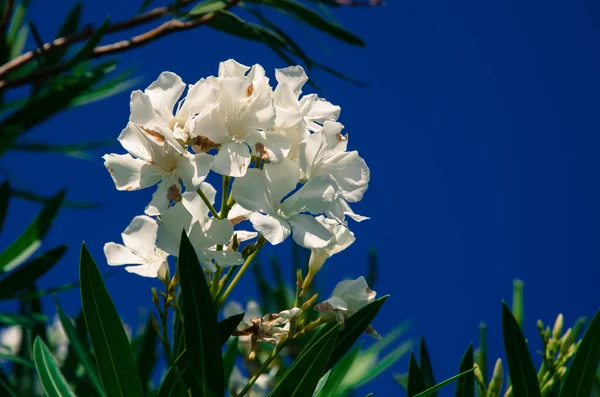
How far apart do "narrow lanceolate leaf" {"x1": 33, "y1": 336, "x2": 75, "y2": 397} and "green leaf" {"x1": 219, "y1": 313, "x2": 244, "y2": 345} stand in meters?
0.26

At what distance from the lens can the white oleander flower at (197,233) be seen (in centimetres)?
78

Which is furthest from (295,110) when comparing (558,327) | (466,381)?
(558,327)

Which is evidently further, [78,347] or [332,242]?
[78,347]

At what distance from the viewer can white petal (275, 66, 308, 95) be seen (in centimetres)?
89

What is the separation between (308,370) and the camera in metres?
0.81

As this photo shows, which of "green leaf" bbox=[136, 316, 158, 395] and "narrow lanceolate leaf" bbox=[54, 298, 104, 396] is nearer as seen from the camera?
"narrow lanceolate leaf" bbox=[54, 298, 104, 396]

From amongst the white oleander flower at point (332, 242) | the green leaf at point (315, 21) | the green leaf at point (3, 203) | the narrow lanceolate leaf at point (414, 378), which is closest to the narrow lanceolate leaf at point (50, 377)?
the white oleander flower at point (332, 242)

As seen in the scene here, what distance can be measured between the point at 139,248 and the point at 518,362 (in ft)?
1.73

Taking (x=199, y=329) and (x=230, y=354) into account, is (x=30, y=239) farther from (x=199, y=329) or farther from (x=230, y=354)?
(x=199, y=329)

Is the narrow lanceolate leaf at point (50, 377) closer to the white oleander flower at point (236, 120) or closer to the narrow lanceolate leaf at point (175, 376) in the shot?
the narrow lanceolate leaf at point (175, 376)

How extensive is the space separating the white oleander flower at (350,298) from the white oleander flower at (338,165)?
3.4 inches

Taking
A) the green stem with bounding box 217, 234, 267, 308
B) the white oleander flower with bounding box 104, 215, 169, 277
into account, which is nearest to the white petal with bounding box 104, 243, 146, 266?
the white oleander flower with bounding box 104, 215, 169, 277

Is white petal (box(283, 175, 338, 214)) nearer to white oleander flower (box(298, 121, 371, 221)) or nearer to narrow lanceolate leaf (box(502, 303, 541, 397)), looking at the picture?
white oleander flower (box(298, 121, 371, 221))

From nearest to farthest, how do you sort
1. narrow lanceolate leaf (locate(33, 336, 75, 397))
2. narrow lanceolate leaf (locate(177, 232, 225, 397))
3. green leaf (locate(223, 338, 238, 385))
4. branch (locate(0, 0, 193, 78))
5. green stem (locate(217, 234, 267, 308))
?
1. narrow lanceolate leaf (locate(177, 232, 225, 397))
2. green stem (locate(217, 234, 267, 308))
3. narrow lanceolate leaf (locate(33, 336, 75, 397))
4. green leaf (locate(223, 338, 238, 385))
5. branch (locate(0, 0, 193, 78))
